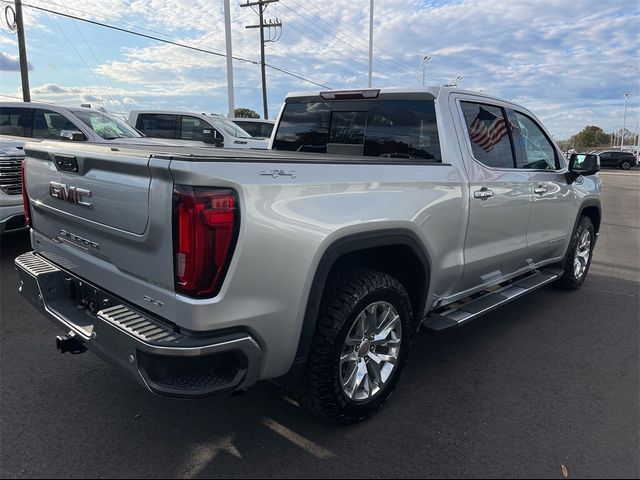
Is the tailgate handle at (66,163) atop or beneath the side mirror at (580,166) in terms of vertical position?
atop

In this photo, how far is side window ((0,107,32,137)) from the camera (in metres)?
8.07

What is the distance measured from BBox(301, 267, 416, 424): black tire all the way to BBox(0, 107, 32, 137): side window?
294 inches

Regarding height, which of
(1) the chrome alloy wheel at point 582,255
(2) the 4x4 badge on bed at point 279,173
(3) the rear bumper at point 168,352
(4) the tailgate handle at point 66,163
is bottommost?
(1) the chrome alloy wheel at point 582,255

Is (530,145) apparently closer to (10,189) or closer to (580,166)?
(580,166)

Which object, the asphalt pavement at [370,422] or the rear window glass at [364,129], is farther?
the rear window glass at [364,129]

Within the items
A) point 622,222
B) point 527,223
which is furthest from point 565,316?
point 622,222

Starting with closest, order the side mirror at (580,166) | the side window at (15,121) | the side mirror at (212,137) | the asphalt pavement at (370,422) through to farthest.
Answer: the asphalt pavement at (370,422) → the side mirror at (580,166) → the side window at (15,121) → the side mirror at (212,137)

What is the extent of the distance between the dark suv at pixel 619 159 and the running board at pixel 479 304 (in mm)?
45202

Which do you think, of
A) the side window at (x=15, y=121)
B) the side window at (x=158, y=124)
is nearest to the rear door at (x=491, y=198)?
the side window at (x=15, y=121)

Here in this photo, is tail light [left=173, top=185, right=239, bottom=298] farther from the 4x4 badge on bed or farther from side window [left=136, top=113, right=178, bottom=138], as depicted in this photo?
side window [left=136, top=113, right=178, bottom=138]

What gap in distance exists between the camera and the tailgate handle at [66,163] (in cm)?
266

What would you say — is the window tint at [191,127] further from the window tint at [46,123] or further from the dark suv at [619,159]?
the dark suv at [619,159]

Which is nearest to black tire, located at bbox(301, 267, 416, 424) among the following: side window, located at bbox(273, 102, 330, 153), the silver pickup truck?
the silver pickup truck

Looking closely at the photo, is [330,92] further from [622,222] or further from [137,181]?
[622,222]
